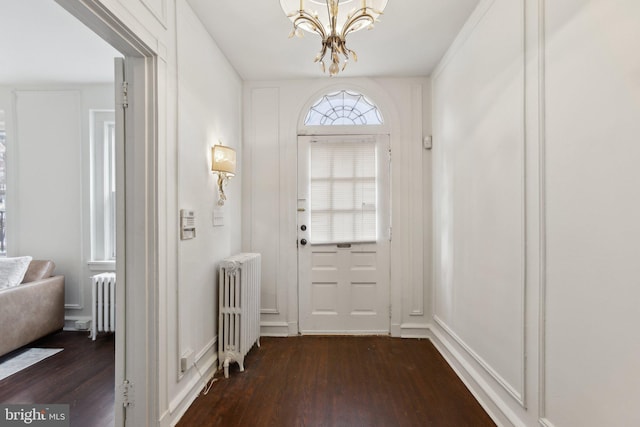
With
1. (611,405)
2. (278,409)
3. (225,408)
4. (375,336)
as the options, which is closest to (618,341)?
(611,405)

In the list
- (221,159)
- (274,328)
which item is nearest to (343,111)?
(221,159)

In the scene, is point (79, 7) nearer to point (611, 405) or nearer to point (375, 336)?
point (611, 405)

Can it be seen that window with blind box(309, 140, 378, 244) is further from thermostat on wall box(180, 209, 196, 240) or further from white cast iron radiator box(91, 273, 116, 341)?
white cast iron radiator box(91, 273, 116, 341)

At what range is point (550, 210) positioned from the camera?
1479 mm

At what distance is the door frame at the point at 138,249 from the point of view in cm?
175

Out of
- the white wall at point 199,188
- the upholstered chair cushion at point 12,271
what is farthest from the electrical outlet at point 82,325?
the white wall at point 199,188

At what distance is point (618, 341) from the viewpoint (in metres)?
1.12

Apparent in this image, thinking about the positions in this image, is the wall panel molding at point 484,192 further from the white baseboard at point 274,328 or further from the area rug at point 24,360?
the area rug at point 24,360

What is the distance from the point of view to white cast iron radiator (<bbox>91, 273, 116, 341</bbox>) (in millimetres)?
3230

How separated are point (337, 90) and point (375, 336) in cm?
268

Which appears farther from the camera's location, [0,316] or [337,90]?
[337,90]

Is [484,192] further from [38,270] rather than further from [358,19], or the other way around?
[38,270]

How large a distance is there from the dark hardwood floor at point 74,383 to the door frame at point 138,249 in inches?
17.5

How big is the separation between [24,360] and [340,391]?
277 centimetres
